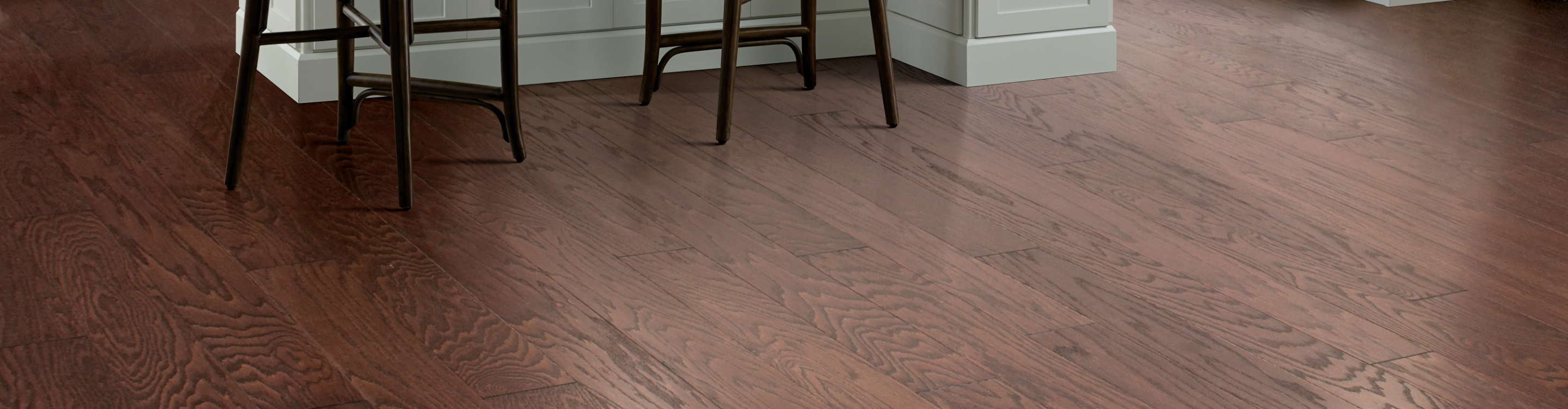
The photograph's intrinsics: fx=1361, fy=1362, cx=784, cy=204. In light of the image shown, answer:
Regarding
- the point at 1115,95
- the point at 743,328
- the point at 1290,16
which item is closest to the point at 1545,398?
the point at 743,328

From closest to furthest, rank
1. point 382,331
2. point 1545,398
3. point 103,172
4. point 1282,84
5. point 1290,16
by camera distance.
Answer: point 1545,398
point 382,331
point 103,172
point 1282,84
point 1290,16

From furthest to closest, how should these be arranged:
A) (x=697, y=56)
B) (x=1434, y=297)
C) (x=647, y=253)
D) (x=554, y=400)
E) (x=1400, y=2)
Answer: (x=1400, y=2)
(x=697, y=56)
(x=647, y=253)
(x=1434, y=297)
(x=554, y=400)

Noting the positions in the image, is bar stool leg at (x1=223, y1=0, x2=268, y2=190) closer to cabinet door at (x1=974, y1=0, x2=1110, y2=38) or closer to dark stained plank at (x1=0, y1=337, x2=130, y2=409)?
dark stained plank at (x1=0, y1=337, x2=130, y2=409)

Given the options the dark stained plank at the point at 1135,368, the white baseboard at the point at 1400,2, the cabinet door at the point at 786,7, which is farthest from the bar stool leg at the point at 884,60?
the white baseboard at the point at 1400,2

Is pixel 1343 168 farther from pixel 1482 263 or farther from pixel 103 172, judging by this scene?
pixel 103 172

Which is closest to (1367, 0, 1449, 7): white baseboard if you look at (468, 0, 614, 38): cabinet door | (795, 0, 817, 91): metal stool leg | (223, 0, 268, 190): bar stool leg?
(795, 0, 817, 91): metal stool leg

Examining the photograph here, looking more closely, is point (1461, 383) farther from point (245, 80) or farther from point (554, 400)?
point (245, 80)

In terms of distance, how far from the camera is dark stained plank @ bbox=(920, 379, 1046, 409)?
5.21ft

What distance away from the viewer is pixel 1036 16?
132 inches

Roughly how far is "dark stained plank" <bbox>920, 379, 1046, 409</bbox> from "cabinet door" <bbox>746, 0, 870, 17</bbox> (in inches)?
77.3

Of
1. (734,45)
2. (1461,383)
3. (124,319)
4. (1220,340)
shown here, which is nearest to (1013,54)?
(734,45)

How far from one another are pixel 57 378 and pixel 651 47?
1.66 metres

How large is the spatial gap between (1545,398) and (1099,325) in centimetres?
53

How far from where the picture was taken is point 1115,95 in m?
3.24
